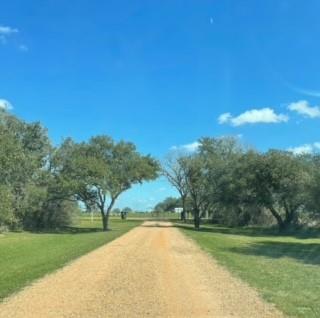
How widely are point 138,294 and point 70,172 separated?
154 feet

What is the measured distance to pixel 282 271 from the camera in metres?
18.3

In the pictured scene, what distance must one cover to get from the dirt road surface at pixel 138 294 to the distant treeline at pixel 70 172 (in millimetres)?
37962

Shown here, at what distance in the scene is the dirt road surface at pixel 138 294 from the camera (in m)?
10.2

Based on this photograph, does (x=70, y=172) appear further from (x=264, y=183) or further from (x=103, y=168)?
(x=264, y=183)

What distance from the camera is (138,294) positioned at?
1229cm

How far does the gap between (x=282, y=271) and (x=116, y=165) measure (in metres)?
43.2

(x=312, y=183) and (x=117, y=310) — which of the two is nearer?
(x=117, y=310)

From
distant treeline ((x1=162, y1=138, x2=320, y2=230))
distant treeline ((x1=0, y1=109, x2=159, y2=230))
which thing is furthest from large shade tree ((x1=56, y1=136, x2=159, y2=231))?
distant treeline ((x1=162, y1=138, x2=320, y2=230))

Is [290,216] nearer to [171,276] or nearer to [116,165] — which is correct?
[116,165]

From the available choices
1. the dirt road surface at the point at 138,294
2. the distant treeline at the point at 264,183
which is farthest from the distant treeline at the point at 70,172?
the dirt road surface at the point at 138,294

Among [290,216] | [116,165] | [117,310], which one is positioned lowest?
[117,310]

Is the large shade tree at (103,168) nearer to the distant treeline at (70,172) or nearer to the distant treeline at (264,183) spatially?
the distant treeline at (70,172)

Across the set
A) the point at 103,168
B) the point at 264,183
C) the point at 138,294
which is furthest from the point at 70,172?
the point at 138,294

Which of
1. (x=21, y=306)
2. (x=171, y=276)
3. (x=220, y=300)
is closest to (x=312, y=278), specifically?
(x=171, y=276)
